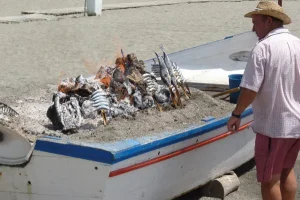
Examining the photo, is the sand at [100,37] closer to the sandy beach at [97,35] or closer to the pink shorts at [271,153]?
the sandy beach at [97,35]

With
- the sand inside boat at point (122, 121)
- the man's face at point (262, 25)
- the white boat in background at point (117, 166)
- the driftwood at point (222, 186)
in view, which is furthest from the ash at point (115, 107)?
the man's face at point (262, 25)

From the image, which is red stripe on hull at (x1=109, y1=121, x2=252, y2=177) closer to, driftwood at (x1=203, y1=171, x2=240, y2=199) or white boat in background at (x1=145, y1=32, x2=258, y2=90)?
driftwood at (x1=203, y1=171, x2=240, y2=199)

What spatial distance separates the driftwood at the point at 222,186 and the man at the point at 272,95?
35.2 inches

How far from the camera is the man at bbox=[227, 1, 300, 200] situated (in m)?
4.05

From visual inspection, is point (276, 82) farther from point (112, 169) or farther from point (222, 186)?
point (222, 186)

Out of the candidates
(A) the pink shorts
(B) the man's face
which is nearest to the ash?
(A) the pink shorts

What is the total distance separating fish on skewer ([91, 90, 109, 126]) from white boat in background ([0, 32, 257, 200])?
21.2 inches

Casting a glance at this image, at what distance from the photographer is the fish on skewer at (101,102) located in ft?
15.6

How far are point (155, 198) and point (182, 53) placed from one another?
10.5ft

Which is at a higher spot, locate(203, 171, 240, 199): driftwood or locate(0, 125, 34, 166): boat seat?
locate(0, 125, 34, 166): boat seat

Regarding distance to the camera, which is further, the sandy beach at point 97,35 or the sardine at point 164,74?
the sandy beach at point 97,35

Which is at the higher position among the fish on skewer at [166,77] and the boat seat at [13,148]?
the fish on skewer at [166,77]

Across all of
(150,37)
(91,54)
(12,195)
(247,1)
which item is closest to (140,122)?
(12,195)

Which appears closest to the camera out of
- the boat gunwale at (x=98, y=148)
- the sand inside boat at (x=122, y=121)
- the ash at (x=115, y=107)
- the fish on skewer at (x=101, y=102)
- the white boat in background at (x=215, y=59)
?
the boat gunwale at (x=98, y=148)
